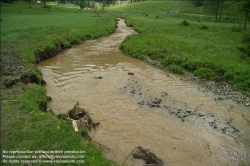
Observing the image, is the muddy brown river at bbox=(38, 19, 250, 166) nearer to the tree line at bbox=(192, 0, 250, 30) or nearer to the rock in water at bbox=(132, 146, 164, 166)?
the rock in water at bbox=(132, 146, 164, 166)

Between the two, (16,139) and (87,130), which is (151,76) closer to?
(87,130)

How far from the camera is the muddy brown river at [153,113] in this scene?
35.8 feet

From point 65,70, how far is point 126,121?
12.9 metres

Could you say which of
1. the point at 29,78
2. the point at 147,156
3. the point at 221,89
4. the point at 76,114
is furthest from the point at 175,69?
the point at 29,78

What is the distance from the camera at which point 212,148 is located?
11.3 m

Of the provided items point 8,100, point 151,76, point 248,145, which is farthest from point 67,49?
point 248,145

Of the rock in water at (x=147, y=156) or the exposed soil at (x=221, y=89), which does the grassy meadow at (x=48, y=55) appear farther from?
the rock in water at (x=147, y=156)

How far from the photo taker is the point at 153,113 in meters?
14.7

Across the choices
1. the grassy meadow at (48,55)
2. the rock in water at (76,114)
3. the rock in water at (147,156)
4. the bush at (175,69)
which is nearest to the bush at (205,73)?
the grassy meadow at (48,55)

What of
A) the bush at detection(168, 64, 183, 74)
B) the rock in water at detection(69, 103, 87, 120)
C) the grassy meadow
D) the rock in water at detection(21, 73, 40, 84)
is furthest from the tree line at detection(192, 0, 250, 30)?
the rock in water at detection(21, 73, 40, 84)

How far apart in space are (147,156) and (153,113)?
5.01 meters

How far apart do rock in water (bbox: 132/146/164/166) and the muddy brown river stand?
0.34 m

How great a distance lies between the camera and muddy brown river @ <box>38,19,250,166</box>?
35.8 ft

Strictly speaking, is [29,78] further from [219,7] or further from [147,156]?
[219,7]
